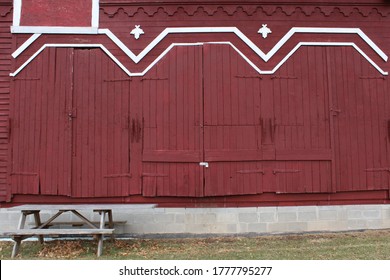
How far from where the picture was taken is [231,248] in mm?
6219

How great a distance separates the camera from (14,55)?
7273 mm

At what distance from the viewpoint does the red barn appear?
23.3 feet

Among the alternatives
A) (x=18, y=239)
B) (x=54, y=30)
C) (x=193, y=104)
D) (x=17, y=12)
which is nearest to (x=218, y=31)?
(x=193, y=104)

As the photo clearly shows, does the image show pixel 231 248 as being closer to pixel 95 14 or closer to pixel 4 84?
pixel 95 14

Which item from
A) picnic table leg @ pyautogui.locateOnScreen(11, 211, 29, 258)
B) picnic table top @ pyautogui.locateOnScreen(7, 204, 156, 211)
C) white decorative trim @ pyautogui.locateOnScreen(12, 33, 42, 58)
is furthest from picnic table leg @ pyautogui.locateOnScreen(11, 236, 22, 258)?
white decorative trim @ pyautogui.locateOnScreen(12, 33, 42, 58)

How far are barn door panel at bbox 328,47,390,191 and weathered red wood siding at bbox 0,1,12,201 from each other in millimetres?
6344

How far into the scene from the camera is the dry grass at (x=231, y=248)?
5738 mm

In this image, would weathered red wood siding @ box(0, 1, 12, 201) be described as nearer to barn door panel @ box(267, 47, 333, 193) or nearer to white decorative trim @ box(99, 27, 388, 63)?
white decorative trim @ box(99, 27, 388, 63)

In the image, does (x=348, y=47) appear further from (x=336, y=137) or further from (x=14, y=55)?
(x=14, y=55)

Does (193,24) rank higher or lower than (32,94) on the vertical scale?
higher

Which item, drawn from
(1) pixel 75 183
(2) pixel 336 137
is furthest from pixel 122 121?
(2) pixel 336 137

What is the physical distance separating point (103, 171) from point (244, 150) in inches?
107

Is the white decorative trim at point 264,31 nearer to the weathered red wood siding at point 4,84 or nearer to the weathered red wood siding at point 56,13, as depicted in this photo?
the weathered red wood siding at point 56,13

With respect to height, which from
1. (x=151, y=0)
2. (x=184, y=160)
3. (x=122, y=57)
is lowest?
(x=184, y=160)
